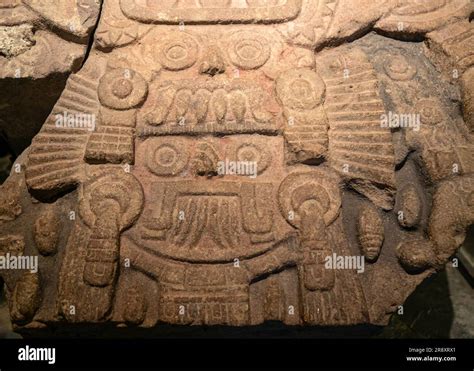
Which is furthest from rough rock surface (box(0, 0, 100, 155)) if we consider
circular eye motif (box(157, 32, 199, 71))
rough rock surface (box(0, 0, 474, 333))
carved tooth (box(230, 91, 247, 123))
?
carved tooth (box(230, 91, 247, 123))

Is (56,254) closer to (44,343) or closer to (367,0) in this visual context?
(44,343)

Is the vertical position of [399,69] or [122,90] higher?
[399,69]

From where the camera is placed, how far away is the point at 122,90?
6.29 feet

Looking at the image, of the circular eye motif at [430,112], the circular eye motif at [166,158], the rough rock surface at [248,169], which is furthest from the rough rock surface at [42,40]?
the circular eye motif at [430,112]

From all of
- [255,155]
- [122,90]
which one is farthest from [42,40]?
[255,155]

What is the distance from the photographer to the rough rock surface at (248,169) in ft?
5.53

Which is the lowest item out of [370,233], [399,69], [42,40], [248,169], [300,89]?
[370,233]

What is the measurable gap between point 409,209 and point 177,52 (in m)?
1.32

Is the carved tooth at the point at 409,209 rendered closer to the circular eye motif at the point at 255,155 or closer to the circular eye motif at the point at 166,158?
the circular eye motif at the point at 255,155

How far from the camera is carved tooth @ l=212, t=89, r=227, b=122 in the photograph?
6.23 feet

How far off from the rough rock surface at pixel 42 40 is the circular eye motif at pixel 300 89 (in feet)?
3.27

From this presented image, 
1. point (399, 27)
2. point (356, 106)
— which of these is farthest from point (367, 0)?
point (356, 106)

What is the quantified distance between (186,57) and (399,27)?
1.08m

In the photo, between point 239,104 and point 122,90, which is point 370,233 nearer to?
point 239,104
